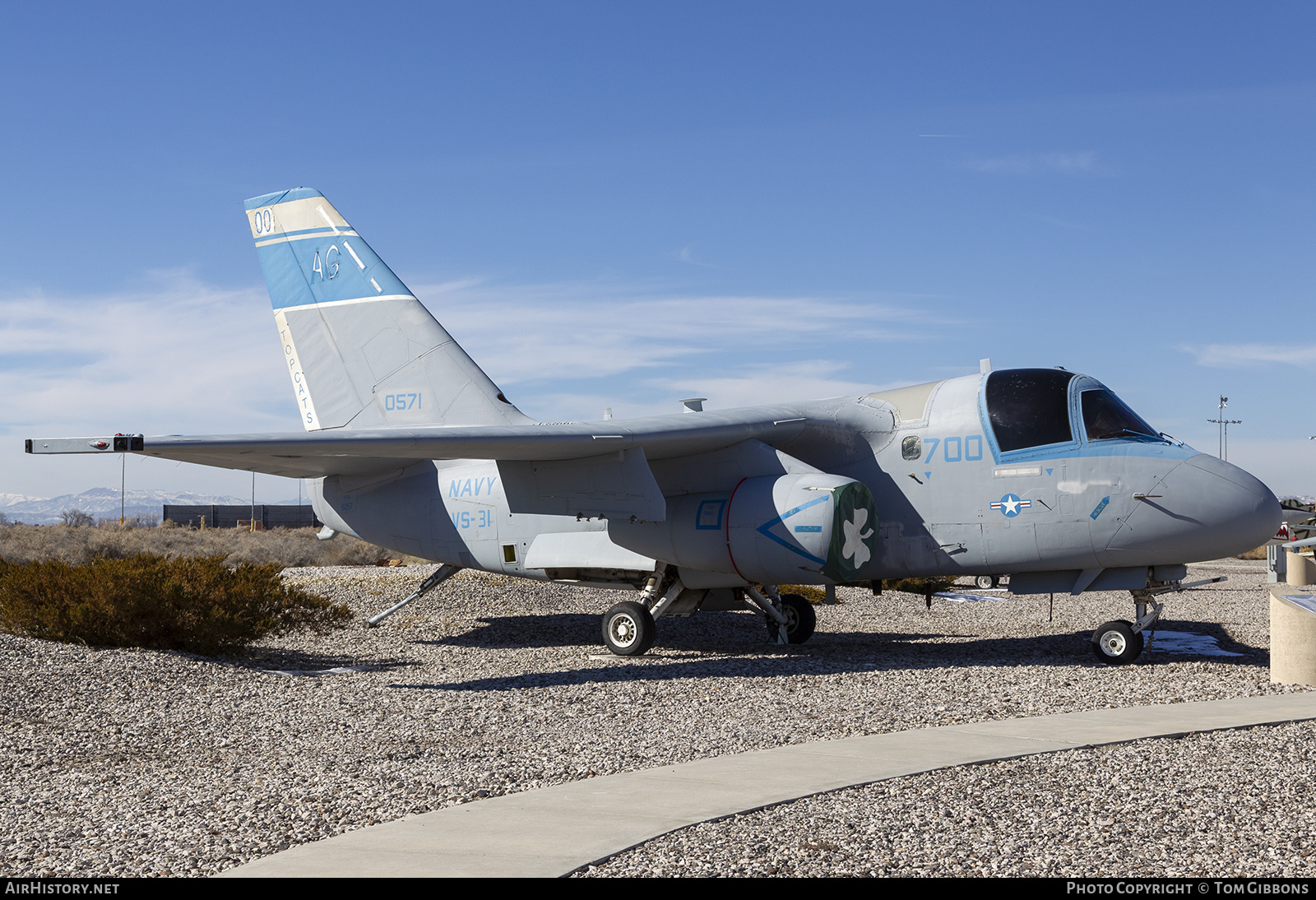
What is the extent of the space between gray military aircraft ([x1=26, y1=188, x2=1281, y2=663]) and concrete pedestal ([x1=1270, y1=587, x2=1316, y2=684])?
1.27 metres

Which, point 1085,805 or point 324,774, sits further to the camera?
point 324,774

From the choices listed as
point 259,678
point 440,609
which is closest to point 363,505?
point 440,609

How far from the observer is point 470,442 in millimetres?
11664

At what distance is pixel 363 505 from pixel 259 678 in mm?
5304

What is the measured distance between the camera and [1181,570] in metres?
12.2

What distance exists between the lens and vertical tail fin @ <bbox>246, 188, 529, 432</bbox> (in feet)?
51.9

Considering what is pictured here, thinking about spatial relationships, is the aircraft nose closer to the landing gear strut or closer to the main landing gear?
the landing gear strut

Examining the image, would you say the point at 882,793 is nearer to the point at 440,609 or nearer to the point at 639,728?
the point at 639,728

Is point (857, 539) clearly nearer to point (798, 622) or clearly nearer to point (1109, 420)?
point (1109, 420)

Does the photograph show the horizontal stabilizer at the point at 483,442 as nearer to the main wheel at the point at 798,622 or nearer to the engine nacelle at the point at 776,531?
the engine nacelle at the point at 776,531

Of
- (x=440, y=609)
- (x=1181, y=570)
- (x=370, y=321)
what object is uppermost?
(x=370, y=321)

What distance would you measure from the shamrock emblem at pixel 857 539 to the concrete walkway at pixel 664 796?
3.74 metres

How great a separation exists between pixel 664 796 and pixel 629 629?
7.91m

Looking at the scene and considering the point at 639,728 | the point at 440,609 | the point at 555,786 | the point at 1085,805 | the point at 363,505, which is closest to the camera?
the point at 1085,805
